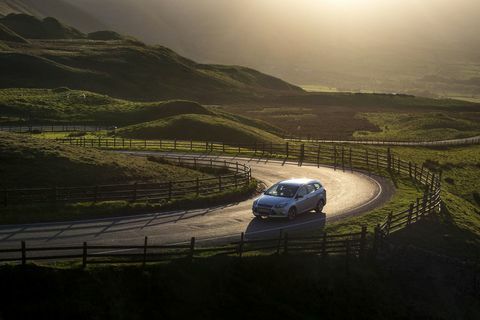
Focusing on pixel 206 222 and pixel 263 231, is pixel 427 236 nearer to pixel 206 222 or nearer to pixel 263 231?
pixel 263 231

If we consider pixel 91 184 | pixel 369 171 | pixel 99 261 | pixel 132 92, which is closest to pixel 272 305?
pixel 99 261

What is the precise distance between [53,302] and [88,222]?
393 inches

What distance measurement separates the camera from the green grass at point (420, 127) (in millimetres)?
110312

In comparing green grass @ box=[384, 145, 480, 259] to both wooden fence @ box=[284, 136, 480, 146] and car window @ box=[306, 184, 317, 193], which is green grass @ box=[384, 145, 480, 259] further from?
wooden fence @ box=[284, 136, 480, 146]

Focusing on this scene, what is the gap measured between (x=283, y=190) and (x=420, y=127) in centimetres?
9127

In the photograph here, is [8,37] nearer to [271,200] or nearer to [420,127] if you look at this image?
[420,127]

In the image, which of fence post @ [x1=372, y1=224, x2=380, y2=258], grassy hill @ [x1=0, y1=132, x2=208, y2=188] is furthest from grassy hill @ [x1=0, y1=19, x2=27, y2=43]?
fence post @ [x1=372, y1=224, x2=380, y2=258]

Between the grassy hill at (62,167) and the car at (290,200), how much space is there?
32.2 feet

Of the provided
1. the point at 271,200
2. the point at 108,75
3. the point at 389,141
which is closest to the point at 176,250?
the point at 271,200

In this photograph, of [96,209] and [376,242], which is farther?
[96,209]

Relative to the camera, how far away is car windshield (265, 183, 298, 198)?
34691mm

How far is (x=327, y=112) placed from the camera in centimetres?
15288

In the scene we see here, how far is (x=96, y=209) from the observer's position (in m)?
33.2

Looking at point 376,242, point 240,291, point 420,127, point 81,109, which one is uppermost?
point 81,109
